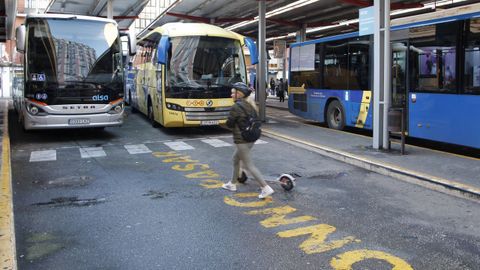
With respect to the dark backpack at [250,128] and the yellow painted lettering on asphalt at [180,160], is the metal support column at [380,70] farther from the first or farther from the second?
the dark backpack at [250,128]

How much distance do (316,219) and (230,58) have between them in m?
8.60

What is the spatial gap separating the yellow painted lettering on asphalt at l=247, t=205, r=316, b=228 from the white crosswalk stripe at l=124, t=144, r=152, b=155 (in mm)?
5272

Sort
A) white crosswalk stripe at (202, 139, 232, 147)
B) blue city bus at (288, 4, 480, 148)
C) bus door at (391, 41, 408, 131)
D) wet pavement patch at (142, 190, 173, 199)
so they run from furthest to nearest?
white crosswalk stripe at (202, 139, 232, 147) < bus door at (391, 41, 408, 131) < blue city bus at (288, 4, 480, 148) < wet pavement patch at (142, 190, 173, 199)

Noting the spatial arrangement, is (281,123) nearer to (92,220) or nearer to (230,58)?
(230,58)

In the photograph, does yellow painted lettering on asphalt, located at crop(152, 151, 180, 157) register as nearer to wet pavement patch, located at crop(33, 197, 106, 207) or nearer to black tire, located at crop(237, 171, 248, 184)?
black tire, located at crop(237, 171, 248, 184)

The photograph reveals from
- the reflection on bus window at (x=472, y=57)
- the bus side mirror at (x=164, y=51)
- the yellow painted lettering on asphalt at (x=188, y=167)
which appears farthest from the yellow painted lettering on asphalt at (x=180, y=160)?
the reflection on bus window at (x=472, y=57)

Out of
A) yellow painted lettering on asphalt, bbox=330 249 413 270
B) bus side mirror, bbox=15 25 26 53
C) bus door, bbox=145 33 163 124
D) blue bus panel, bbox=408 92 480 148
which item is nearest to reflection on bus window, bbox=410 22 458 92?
blue bus panel, bbox=408 92 480 148

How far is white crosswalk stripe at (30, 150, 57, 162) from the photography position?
32.8ft

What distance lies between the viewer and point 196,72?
43.7ft

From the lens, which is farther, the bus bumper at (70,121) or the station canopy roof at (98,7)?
the station canopy roof at (98,7)

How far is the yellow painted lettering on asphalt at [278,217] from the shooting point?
5.68 metres

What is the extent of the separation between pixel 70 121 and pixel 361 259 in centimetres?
932

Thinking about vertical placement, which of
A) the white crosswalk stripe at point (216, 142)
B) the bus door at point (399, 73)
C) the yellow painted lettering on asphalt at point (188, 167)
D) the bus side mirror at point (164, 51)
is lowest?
the yellow painted lettering on asphalt at point (188, 167)

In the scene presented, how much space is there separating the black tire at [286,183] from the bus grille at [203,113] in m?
6.31
